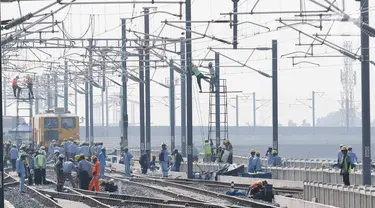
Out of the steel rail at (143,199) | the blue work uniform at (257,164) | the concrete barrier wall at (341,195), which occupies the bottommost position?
the steel rail at (143,199)

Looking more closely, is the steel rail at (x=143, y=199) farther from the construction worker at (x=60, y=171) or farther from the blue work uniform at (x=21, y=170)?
the blue work uniform at (x=21, y=170)

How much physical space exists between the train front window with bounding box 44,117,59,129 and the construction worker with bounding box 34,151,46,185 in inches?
1000

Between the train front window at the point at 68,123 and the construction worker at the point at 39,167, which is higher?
the train front window at the point at 68,123

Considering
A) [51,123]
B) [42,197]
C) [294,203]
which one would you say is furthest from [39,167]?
[51,123]

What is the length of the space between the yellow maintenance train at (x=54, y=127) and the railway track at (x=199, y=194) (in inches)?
909

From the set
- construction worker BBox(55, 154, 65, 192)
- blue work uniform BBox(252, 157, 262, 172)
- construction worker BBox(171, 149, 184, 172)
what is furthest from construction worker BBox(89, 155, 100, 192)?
construction worker BBox(171, 149, 184, 172)

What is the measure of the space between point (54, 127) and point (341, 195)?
42866mm

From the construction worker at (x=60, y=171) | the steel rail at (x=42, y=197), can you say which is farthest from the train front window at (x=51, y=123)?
the construction worker at (x=60, y=171)

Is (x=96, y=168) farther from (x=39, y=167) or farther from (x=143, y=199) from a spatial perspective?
(x=39, y=167)

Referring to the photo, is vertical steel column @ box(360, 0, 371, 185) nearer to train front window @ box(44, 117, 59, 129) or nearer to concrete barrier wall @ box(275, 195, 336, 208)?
concrete barrier wall @ box(275, 195, 336, 208)

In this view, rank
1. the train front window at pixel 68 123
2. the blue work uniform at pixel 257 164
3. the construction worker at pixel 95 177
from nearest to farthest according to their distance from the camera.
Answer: the construction worker at pixel 95 177
the blue work uniform at pixel 257 164
the train front window at pixel 68 123

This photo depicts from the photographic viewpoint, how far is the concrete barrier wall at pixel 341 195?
25.1 metres

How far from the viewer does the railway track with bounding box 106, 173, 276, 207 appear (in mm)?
29672

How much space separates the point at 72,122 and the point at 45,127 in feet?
7.80
